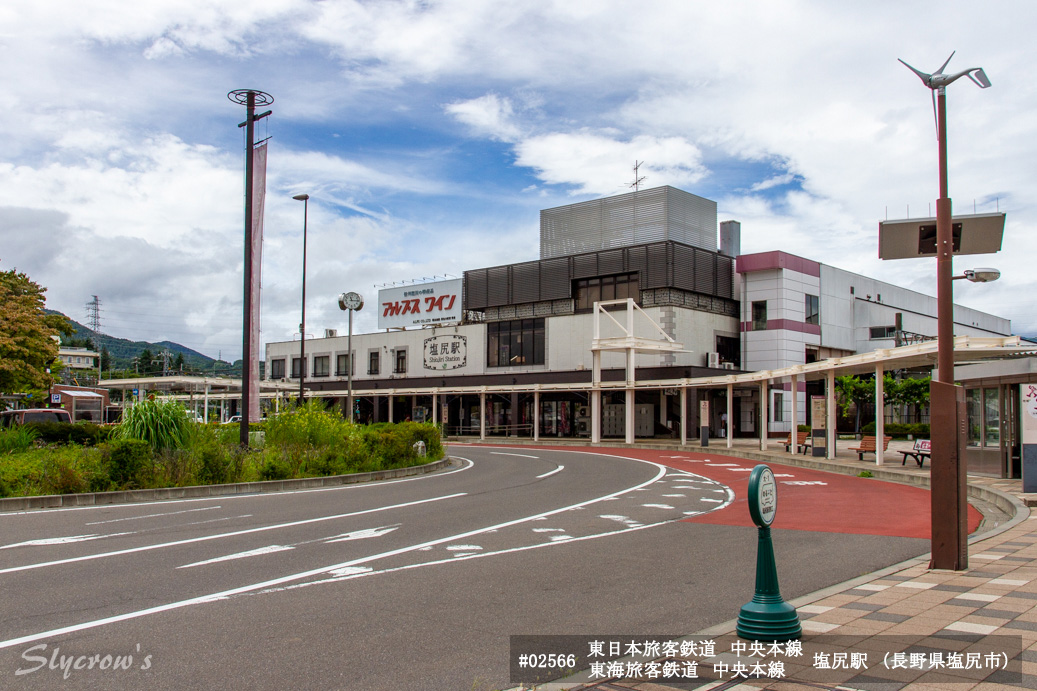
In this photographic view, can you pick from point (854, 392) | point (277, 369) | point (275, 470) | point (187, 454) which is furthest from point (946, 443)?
point (277, 369)

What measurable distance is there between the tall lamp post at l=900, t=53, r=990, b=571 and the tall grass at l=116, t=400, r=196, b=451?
50.1 ft

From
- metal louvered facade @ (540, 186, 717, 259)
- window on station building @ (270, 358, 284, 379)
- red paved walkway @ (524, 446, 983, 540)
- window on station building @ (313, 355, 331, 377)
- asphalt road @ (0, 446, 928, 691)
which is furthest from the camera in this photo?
window on station building @ (270, 358, 284, 379)

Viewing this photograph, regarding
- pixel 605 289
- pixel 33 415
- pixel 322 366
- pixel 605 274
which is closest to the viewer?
pixel 33 415

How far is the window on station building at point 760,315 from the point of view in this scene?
4853 cm

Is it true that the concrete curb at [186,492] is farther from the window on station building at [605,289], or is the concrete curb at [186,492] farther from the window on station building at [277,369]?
the window on station building at [277,369]

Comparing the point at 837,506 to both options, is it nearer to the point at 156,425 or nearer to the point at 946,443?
the point at 946,443

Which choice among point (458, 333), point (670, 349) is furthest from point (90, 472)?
point (458, 333)

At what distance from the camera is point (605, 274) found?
49312 mm

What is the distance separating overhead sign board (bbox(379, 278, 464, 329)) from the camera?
56.9 meters

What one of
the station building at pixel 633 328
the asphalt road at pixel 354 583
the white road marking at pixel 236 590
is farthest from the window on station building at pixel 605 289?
the white road marking at pixel 236 590

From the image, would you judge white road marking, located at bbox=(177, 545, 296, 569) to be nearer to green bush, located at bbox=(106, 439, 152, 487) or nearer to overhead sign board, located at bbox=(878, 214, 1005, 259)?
green bush, located at bbox=(106, 439, 152, 487)

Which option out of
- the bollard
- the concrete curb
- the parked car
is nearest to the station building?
the parked car

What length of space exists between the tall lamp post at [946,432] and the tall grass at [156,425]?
50.1 feet

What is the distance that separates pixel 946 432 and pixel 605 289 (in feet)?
137
